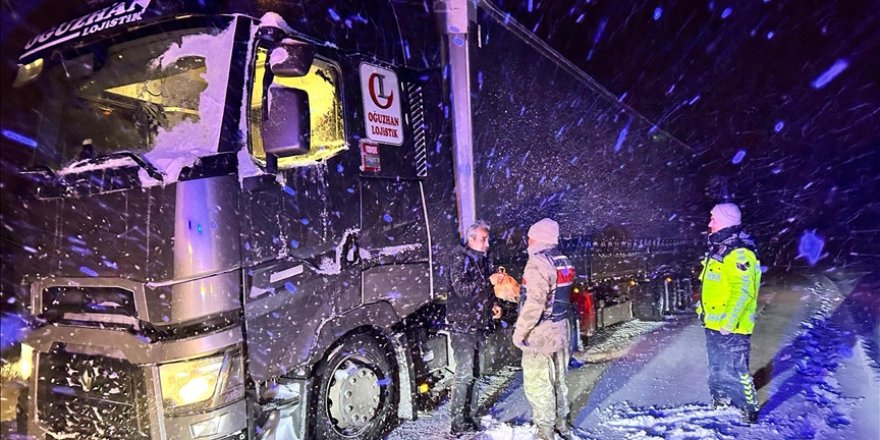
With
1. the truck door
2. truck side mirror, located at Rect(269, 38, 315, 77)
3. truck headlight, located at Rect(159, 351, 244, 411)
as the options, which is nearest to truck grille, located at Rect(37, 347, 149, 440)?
truck headlight, located at Rect(159, 351, 244, 411)

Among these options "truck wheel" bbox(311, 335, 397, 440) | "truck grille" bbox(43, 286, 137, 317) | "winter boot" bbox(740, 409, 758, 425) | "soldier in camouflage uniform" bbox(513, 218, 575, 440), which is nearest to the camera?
"truck grille" bbox(43, 286, 137, 317)

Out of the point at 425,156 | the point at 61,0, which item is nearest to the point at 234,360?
the point at 425,156

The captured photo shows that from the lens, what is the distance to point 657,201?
25.8 ft

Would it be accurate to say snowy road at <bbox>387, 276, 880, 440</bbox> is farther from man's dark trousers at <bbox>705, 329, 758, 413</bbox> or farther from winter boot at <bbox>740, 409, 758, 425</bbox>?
man's dark trousers at <bbox>705, 329, 758, 413</bbox>

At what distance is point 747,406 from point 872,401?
1404 millimetres

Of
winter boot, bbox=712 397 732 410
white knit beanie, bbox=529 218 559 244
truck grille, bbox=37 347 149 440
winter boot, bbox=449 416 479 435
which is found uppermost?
white knit beanie, bbox=529 218 559 244

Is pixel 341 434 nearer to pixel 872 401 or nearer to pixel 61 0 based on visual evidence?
pixel 872 401

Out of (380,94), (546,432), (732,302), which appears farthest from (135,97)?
(732,302)

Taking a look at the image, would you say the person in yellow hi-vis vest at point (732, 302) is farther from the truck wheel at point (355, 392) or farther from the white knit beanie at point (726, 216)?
the truck wheel at point (355, 392)

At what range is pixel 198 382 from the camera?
291cm

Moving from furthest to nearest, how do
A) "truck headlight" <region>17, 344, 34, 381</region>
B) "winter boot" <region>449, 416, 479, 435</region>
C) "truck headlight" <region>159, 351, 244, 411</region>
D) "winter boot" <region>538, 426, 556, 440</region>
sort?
"winter boot" <region>449, 416, 479, 435</region> < "winter boot" <region>538, 426, 556, 440</region> < "truck headlight" <region>17, 344, 34, 381</region> < "truck headlight" <region>159, 351, 244, 411</region>

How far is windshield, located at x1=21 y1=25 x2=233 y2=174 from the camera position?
310cm

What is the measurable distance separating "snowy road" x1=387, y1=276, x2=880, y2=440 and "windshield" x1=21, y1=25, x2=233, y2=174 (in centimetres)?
280

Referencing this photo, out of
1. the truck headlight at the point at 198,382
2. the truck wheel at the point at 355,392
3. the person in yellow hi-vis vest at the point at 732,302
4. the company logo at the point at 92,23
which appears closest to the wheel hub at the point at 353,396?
the truck wheel at the point at 355,392
